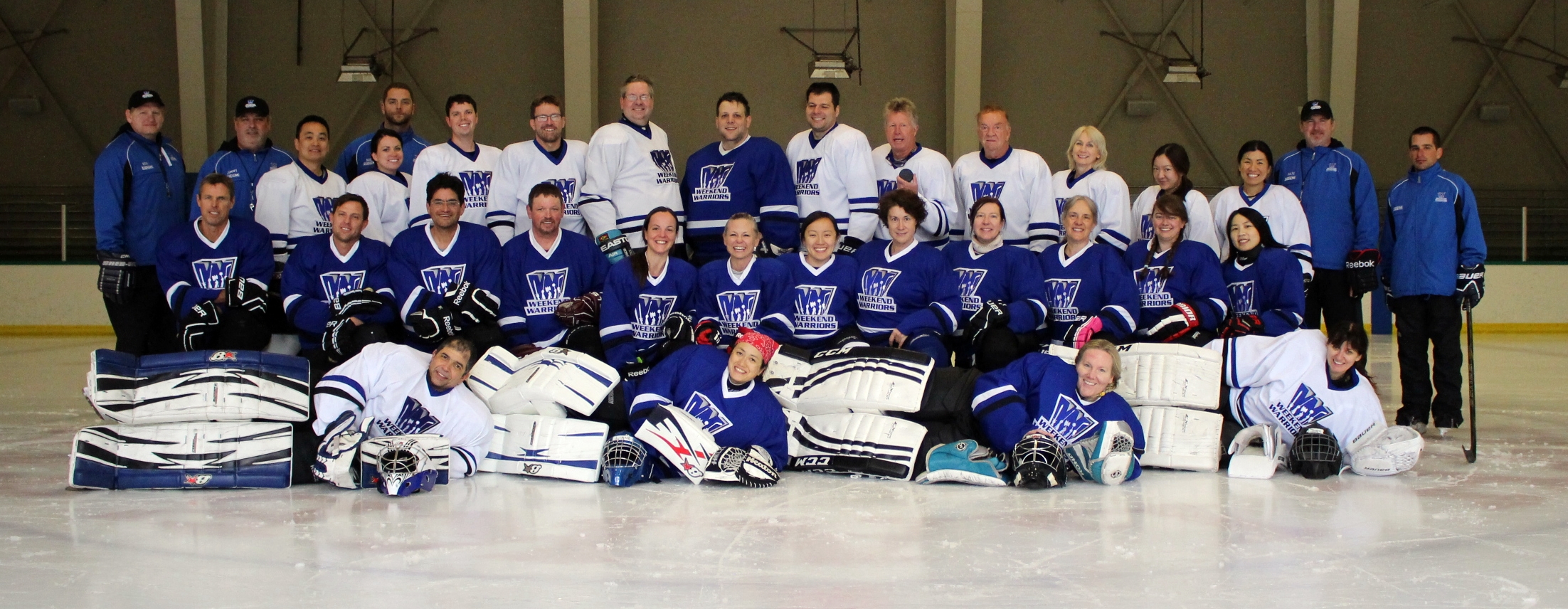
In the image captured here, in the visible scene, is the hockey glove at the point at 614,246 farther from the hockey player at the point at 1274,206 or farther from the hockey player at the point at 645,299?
the hockey player at the point at 1274,206

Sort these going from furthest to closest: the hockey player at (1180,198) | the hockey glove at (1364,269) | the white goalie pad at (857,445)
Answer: the hockey glove at (1364,269) → the hockey player at (1180,198) → the white goalie pad at (857,445)

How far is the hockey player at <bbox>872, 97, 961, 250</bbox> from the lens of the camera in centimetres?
541

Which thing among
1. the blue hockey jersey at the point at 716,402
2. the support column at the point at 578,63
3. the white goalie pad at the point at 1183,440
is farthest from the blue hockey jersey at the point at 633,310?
the support column at the point at 578,63

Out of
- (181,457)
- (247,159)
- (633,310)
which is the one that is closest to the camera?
(181,457)

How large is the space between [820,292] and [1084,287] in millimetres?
1067

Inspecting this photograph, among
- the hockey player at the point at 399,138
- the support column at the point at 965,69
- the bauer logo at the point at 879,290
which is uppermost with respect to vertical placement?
the support column at the point at 965,69

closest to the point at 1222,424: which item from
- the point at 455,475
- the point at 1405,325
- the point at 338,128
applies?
the point at 1405,325

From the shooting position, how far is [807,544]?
3225 mm

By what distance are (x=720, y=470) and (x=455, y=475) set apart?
3.07 ft

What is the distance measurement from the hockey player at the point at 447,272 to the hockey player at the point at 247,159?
106cm

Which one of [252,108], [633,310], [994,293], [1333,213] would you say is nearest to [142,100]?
[252,108]

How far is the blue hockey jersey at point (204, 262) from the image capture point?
5082 millimetres

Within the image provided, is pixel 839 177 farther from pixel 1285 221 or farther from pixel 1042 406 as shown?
pixel 1285 221

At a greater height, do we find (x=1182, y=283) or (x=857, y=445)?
(x=1182, y=283)
